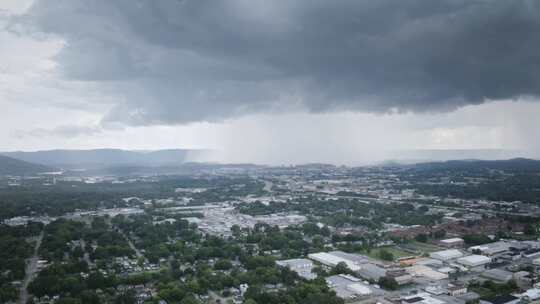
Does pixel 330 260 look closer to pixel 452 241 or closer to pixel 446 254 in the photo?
pixel 446 254

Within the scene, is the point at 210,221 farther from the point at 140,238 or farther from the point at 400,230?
the point at 400,230

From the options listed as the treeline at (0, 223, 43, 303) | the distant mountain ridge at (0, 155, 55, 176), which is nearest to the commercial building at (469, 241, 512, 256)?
the treeline at (0, 223, 43, 303)

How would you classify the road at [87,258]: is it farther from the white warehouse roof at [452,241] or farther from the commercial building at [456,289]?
the white warehouse roof at [452,241]

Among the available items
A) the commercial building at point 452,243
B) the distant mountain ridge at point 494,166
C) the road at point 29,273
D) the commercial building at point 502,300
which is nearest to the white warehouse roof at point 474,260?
the commercial building at point 452,243

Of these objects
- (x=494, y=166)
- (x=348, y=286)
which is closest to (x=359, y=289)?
(x=348, y=286)

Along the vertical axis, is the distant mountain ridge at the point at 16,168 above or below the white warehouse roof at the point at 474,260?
above

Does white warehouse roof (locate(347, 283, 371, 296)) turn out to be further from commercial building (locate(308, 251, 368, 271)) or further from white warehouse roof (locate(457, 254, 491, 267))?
white warehouse roof (locate(457, 254, 491, 267))
